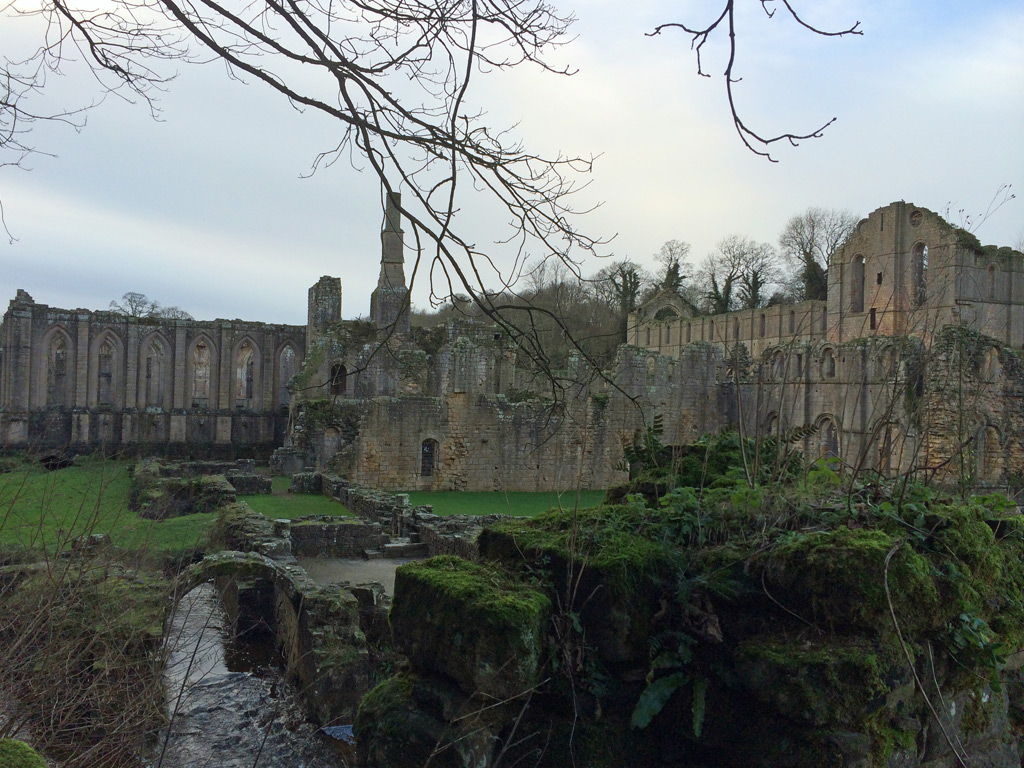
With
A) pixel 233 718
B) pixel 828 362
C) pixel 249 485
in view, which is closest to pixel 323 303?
pixel 249 485

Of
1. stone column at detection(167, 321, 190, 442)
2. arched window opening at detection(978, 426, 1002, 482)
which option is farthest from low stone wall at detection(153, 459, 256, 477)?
arched window opening at detection(978, 426, 1002, 482)

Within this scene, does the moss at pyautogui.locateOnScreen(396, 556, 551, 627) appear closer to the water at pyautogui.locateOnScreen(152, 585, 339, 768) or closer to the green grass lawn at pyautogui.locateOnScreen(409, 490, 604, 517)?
the water at pyautogui.locateOnScreen(152, 585, 339, 768)

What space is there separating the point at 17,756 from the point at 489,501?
18.1m

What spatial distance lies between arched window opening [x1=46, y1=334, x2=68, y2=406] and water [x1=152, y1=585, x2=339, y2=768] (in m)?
26.7

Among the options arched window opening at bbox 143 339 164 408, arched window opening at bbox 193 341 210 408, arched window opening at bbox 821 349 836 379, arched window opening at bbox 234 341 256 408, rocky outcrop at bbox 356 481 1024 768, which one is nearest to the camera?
rocky outcrop at bbox 356 481 1024 768

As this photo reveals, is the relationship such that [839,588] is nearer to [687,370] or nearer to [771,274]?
[687,370]

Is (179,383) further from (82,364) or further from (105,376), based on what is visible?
(82,364)

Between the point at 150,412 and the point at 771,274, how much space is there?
41.6 meters

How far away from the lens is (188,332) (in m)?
33.6

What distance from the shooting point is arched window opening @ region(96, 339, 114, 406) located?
3219 cm

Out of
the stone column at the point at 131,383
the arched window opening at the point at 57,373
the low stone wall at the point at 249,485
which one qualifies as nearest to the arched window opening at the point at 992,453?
the low stone wall at the point at 249,485

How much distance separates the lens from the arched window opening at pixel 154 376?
32.8 meters

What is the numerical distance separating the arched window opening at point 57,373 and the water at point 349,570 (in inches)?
932

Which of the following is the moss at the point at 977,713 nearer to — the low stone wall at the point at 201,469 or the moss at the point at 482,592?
the moss at the point at 482,592
